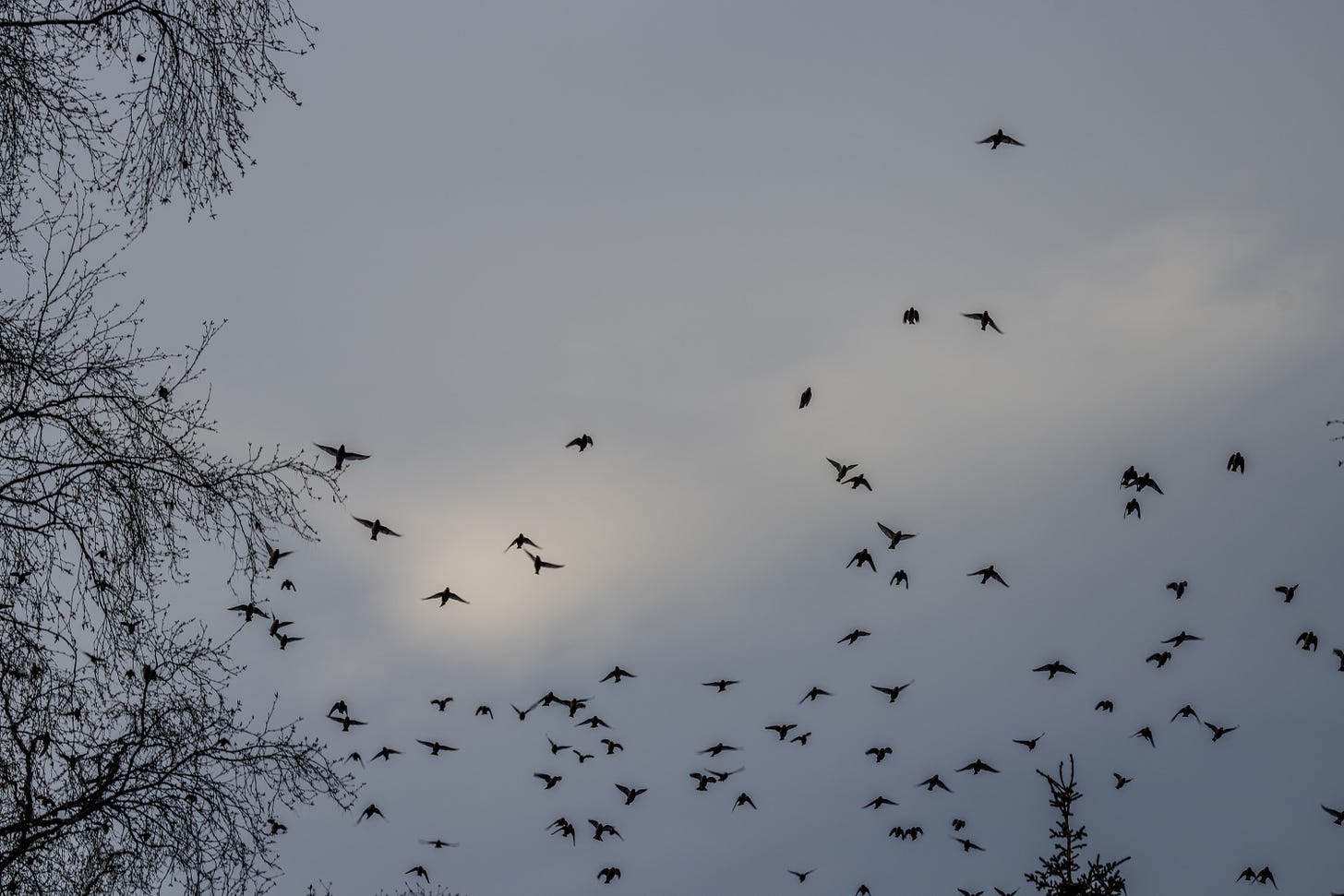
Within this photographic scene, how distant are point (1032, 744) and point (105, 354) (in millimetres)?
24982

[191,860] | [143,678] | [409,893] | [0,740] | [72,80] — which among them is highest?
[409,893]

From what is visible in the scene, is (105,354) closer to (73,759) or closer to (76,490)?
(76,490)

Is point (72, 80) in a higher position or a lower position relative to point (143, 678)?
higher

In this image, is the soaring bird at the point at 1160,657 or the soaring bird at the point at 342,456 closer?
the soaring bird at the point at 342,456

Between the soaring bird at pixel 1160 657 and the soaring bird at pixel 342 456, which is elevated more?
the soaring bird at pixel 1160 657

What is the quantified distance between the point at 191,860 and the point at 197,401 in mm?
2807

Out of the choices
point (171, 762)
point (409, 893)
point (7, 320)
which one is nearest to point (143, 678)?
point (171, 762)

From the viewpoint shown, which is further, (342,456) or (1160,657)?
(1160,657)

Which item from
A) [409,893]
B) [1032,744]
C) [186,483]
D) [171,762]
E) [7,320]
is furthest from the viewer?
[409,893]

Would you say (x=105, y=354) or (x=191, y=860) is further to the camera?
(x=191, y=860)

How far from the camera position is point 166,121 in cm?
609

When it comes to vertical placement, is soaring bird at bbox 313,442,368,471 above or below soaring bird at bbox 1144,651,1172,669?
below

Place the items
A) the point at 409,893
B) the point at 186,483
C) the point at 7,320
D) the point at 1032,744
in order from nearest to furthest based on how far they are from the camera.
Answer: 1. the point at 7,320
2. the point at 186,483
3. the point at 1032,744
4. the point at 409,893

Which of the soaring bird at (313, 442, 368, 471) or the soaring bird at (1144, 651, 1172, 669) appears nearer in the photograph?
the soaring bird at (313, 442, 368, 471)
